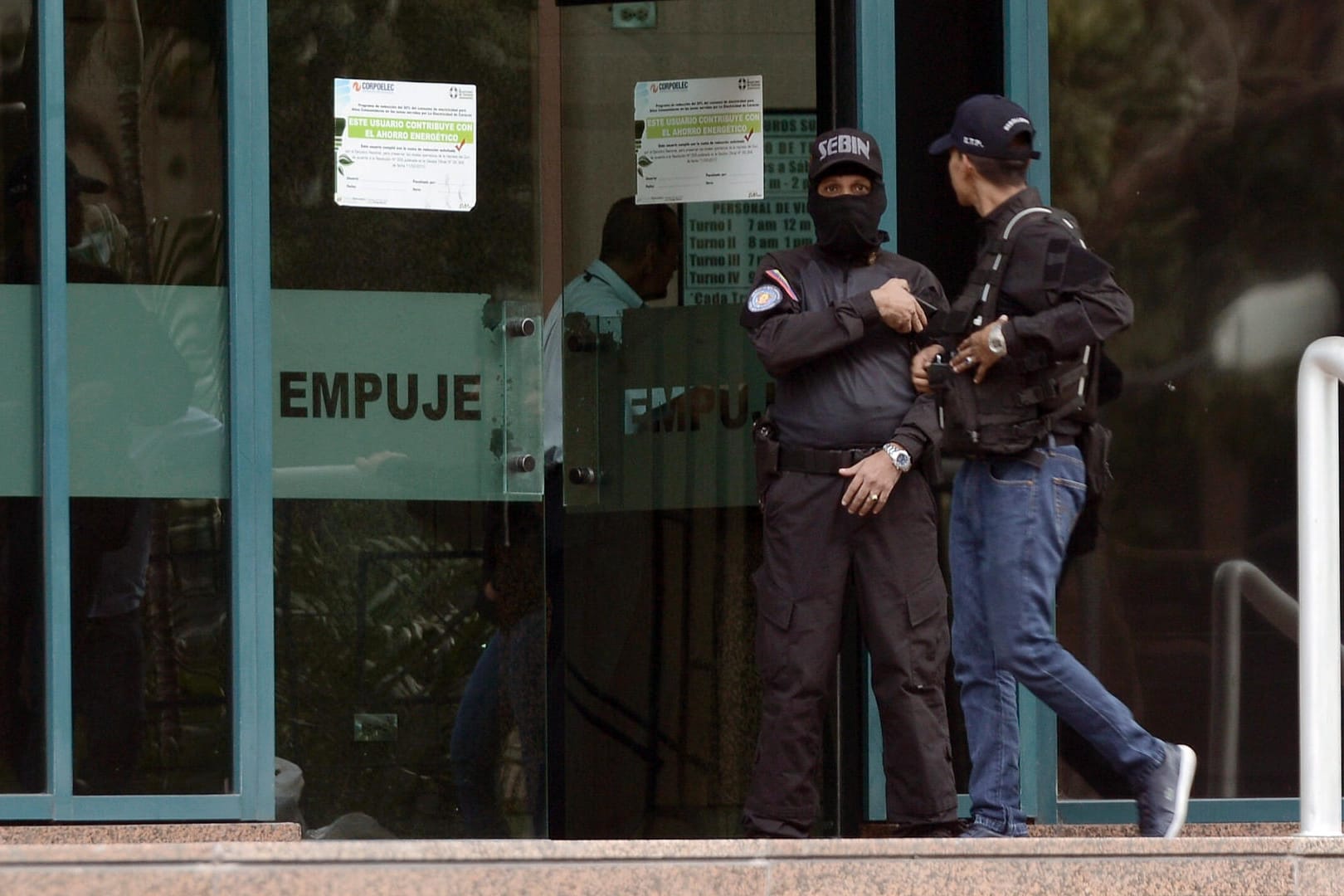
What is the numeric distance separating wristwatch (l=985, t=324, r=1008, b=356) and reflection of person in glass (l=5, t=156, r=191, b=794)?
2119mm

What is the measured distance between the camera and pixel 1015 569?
5.19m

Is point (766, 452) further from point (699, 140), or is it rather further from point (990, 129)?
point (699, 140)

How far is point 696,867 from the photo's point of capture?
442 centimetres

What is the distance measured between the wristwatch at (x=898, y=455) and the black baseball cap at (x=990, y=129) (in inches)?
29.0

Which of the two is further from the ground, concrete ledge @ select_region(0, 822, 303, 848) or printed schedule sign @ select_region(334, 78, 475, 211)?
printed schedule sign @ select_region(334, 78, 475, 211)

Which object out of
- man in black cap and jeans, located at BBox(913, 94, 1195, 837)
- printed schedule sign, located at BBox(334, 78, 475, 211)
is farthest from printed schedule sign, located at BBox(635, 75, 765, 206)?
man in black cap and jeans, located at BBox(913, 94, 1195, 837)

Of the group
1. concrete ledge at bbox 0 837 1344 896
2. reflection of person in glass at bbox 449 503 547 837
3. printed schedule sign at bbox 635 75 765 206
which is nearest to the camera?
concrete ledge at bbox 0 837 1344 896

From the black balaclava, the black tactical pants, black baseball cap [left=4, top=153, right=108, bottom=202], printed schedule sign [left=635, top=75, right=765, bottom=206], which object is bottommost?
the black tactical pants

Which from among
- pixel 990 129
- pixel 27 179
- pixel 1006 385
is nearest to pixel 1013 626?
pixel 1006 385

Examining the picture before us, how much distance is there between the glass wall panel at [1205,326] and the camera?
6.05 metres

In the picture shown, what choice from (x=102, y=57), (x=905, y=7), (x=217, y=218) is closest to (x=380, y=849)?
(x=217, y=218)

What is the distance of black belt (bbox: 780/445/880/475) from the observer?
533cm

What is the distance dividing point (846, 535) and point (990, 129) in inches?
41.6

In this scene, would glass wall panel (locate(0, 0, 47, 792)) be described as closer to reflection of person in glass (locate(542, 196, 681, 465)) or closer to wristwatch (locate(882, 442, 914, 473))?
reflection of person in glass (locate(542, 196, 681, 465))
